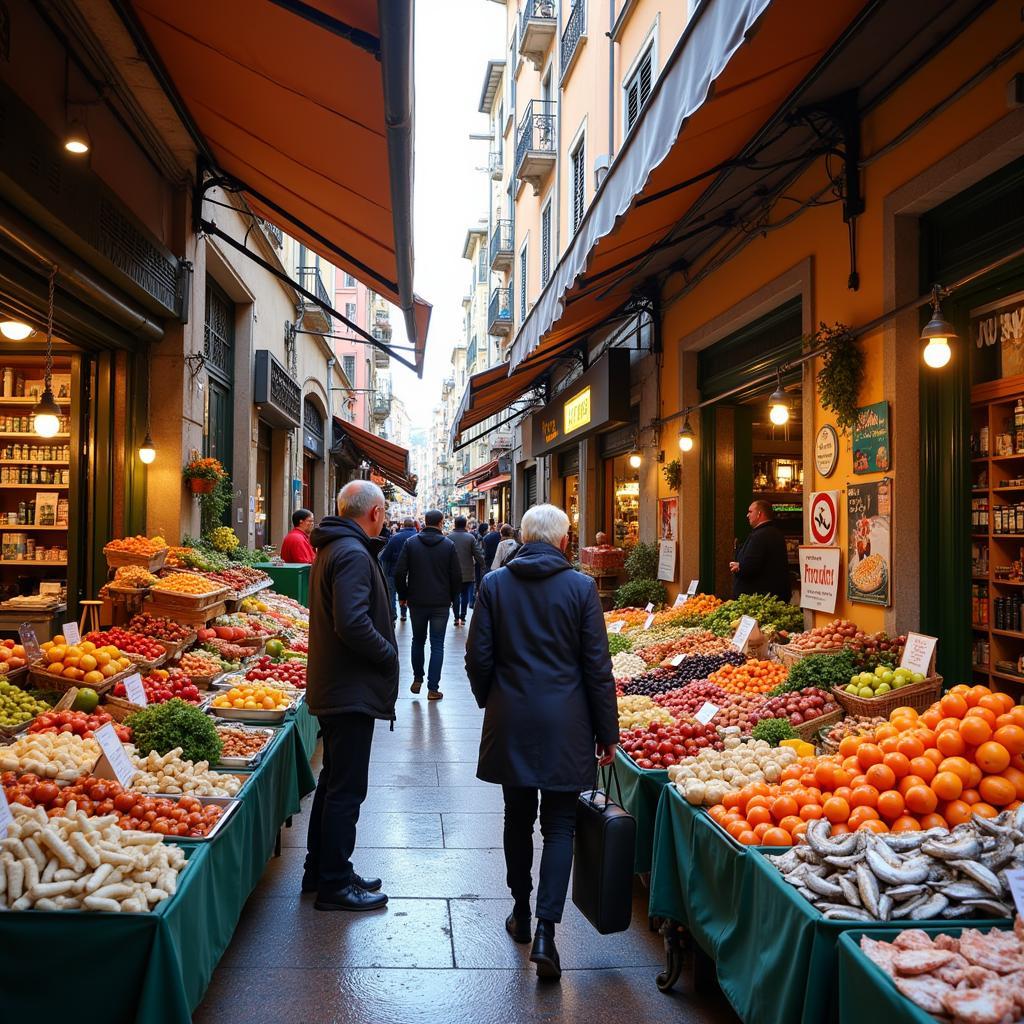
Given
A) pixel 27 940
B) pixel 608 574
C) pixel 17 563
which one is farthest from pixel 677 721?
pixel 608 574

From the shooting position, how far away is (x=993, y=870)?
279 centimetres

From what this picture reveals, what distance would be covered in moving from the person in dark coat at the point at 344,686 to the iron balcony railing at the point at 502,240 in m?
23.3

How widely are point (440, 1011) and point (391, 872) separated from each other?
58.3 inches

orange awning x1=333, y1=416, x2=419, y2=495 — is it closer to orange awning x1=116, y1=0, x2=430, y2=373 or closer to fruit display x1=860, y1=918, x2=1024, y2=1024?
orange awning x1=116, y1=0, x2=430, y2=373

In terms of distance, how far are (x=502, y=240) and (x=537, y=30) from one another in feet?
25.8

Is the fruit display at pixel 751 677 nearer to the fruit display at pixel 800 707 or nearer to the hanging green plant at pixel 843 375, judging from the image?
the fruit display at pixel 800 707

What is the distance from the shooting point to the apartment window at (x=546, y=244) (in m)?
20.0

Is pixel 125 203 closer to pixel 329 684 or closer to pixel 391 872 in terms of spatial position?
pixel 329 684

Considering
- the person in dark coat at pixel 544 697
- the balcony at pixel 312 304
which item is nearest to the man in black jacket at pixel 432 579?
the person in dark coat at pixel 544 697

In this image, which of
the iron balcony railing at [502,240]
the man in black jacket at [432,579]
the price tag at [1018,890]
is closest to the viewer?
the price tag at [1018,890]

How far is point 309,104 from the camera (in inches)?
233

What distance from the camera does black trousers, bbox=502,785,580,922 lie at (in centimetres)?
379

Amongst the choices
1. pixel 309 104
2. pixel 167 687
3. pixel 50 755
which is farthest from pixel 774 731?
pixel 309 104

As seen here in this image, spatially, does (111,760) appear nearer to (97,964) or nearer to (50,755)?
(50,755)
